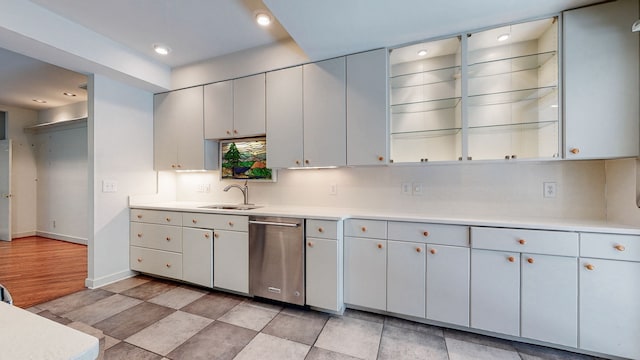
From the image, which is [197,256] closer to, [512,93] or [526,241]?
[526,241]

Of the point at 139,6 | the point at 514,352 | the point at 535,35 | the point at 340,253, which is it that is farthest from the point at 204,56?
the point at 514,352

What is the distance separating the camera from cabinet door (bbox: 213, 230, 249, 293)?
98.7 inches

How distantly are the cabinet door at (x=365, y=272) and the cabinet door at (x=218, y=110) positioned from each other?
1895mm

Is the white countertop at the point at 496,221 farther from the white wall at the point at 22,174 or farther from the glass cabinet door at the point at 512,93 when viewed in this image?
the white wall at the point at 22,174

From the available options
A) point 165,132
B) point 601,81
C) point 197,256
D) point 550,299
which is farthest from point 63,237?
point 601,81

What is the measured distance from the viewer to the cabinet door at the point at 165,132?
326 cm

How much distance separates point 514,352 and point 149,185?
13.3 feet

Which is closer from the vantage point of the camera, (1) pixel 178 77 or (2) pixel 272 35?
(2) pixel 272 35

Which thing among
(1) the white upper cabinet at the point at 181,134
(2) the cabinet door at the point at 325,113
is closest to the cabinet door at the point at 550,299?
(2) the cabinet door at the point at 325,113

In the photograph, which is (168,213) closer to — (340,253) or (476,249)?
(340,253)

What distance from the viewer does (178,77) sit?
10.5 ft

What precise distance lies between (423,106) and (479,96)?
442mm

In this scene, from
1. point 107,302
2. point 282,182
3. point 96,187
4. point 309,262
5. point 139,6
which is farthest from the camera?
point 282,182

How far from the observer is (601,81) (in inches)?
70.4
